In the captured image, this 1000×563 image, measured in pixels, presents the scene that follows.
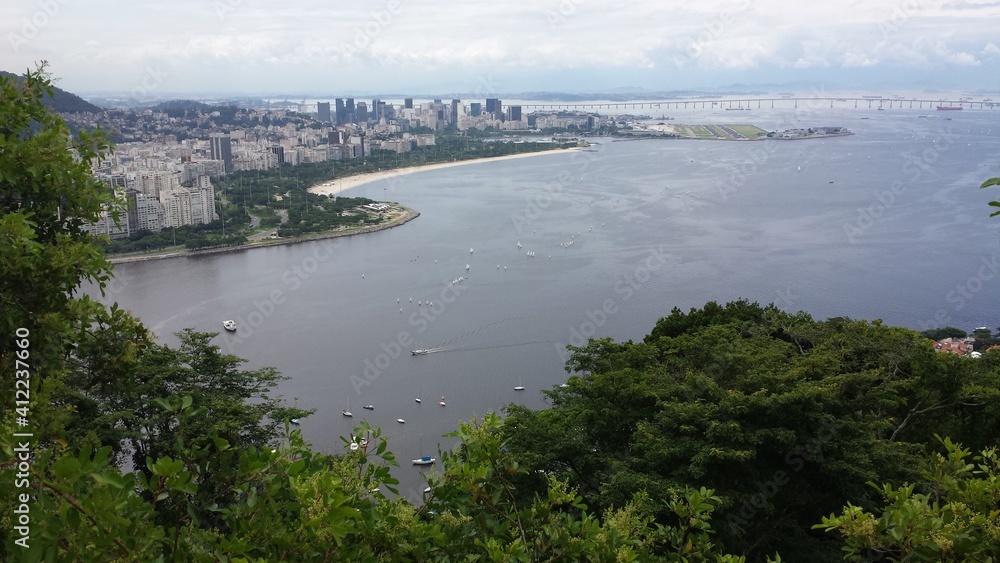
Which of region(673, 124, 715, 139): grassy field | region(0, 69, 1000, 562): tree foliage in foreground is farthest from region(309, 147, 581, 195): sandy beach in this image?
region(0, 69, 1000, 562): tree foliage in foreground

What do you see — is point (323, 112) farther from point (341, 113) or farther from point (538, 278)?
point (538, 278)

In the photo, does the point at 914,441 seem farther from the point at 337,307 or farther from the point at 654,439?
the point at 337,307

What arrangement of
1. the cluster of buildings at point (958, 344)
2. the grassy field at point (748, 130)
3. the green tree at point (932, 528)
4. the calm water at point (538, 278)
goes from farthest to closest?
the grassy field at point (748, 130), the calm water at point (538, 278), the cluster of buildings at point (958, 344), the green tree at point (932, 528)

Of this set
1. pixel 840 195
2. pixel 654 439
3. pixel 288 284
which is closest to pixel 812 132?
pixel 840 195

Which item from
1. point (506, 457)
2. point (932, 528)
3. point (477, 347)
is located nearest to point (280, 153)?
point (477, 347)

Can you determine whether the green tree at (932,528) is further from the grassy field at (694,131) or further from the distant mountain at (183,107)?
the distant mountain at (183,107)

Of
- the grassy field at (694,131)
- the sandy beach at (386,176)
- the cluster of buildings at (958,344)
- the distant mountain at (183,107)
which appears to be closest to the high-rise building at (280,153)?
the sandy beach at (386,176)

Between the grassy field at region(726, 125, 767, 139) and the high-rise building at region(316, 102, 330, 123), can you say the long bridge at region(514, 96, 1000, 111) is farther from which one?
the high-rise building at region(316, 102, 330, 123)
